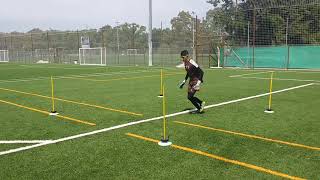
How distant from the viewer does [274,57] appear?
33875 millimetres

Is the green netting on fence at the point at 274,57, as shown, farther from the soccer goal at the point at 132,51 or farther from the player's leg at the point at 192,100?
the player's leg at the point at 192,100

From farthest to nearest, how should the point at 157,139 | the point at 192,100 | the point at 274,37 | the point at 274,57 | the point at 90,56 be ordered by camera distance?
1. the point at 90,56
2. the point at 274,37
3. the point at 274,57
4. the point at 192,100
5. the point at 157,139

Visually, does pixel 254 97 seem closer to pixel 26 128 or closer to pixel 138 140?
pixel 138 140

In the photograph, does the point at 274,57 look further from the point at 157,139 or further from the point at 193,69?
the point at 157,139

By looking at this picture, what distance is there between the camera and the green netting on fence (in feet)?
106

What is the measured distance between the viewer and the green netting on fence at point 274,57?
32.4 m

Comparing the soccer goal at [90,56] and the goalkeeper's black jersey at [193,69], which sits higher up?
the soccer goal at [90,56]

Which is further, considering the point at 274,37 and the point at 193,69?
the point at 274,37

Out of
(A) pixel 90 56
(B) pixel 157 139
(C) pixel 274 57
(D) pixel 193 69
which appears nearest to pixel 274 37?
(C) pixel 274 57

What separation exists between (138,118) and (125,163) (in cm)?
358

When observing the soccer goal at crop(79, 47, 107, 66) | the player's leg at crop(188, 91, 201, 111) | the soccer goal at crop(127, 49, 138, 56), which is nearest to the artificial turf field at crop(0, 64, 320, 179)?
the player's leg at crop(188, 91, 201, 111)

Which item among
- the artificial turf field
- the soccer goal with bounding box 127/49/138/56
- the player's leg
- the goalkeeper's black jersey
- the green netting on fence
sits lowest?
the artificial turf field

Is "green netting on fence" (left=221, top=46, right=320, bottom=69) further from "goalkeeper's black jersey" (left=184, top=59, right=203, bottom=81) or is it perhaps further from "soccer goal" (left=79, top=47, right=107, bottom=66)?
"goalkeeper's black jersey" (left=184, top=59, right=203, bottom=81)

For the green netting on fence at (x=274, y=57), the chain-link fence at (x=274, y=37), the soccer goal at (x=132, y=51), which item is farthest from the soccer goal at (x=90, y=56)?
the green netting on fence at (x=274, y=57)
